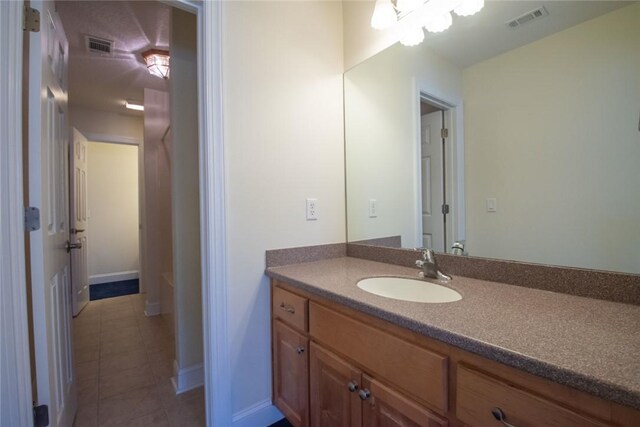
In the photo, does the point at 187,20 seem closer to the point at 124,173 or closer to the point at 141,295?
the point at 141,295

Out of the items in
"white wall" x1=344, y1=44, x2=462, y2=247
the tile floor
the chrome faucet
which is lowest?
the tile floor

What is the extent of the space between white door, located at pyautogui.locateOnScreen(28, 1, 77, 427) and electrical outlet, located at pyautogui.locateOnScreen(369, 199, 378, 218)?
150 cm

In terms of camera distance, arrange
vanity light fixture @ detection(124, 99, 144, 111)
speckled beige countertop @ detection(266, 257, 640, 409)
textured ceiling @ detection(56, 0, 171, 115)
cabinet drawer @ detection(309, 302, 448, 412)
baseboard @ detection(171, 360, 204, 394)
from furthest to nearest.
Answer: vanity light fixture @ detection(124, 99, 144, 111) < textured ceiling @ detection(56, 0, 171, 115) < baseboard @ detection(171, 360, 204, 394) < cabinet drawer @ detection(309, 302, 448, 412) < speckled beige countertop @ detection(266, 257, 640, 409)

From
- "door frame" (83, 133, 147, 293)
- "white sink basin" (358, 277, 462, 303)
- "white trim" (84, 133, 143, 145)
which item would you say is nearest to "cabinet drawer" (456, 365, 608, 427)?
"white sink basin" (358, 277, 462, 303)

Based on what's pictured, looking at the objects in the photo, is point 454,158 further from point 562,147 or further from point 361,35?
point 361,35

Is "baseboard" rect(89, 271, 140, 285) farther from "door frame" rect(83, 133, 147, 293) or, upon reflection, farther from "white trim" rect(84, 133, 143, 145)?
"white trim" rect(84, 133, 143, 145)

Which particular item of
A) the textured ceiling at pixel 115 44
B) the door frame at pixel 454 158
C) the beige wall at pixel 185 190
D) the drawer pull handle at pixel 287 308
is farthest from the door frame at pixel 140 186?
the door frame at pixel 454 158

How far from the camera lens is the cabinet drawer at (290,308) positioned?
1.26 meters

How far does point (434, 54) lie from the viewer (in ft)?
4.75

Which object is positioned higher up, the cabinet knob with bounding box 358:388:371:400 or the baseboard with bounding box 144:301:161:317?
the cabinet knob with bounding box 358:388:371:400

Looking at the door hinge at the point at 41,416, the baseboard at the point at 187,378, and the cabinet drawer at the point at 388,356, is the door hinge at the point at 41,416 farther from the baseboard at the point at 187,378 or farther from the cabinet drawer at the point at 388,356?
the cabinet drawer at the point at 388,356

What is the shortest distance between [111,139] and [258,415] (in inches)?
157

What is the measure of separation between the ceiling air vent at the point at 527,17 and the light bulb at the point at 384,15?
0.56 metres

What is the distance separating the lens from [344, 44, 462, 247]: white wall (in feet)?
5.06
